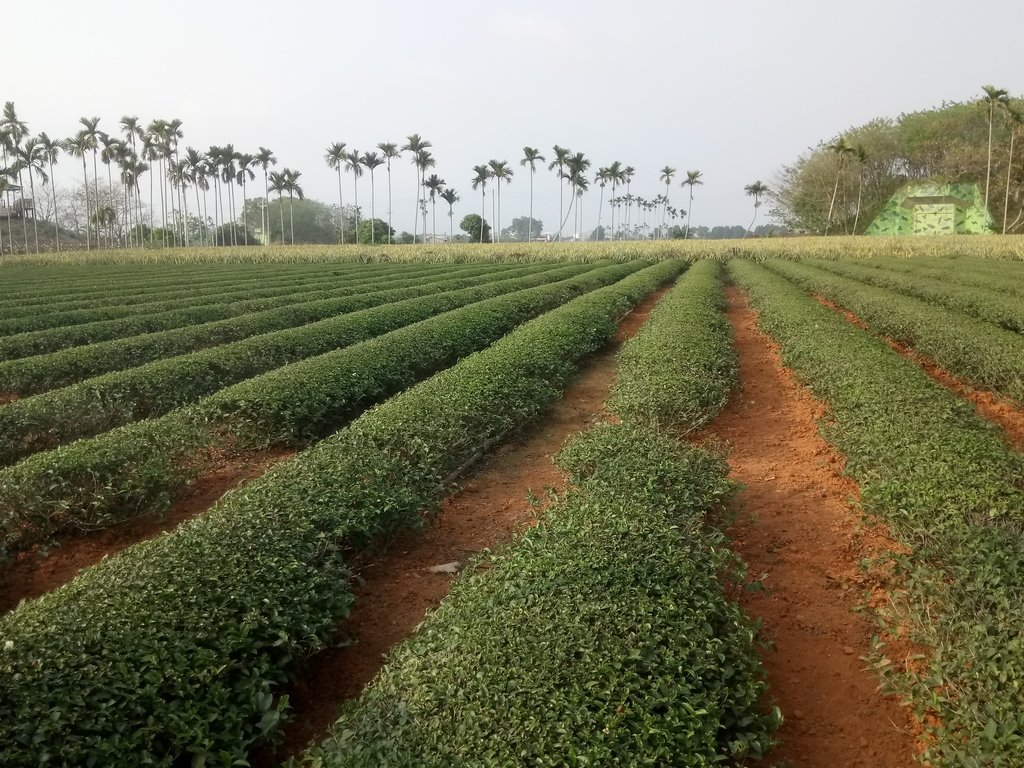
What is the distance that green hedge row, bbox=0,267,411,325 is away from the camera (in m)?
16.9

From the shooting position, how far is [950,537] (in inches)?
181

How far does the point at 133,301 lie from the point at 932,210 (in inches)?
2503

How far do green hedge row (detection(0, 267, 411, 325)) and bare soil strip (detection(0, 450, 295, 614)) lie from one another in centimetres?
1164

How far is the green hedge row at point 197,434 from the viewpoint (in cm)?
592

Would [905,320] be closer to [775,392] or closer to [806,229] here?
[775,392]

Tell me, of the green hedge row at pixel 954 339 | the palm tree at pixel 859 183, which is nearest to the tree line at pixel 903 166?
the palm tree at pixel 859 183

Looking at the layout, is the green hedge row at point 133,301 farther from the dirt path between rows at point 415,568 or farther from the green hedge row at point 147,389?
the dirt path between rows at point 415,568

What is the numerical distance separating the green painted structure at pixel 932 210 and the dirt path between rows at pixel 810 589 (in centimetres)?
5924

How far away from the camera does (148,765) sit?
2.92m

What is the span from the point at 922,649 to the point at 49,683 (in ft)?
15.6

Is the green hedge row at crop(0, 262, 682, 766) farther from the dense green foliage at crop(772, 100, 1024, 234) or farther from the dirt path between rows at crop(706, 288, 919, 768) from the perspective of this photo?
Answer: the dense green foliage at crop(772, 100, 1024, 234)

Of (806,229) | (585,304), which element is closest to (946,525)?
(585,304)

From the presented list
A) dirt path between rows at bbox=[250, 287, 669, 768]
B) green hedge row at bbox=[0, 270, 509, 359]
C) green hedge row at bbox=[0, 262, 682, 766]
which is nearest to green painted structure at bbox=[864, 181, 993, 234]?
green hedge row at bbox=[0, 270, 509, 359]

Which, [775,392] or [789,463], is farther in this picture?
[775,392]
